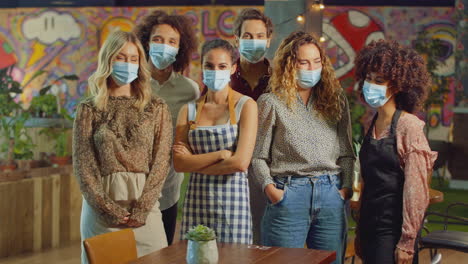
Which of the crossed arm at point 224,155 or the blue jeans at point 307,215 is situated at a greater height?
the crossed arm at point 224,155

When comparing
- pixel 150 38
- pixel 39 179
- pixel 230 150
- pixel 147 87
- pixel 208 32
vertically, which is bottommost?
pixel 39 179

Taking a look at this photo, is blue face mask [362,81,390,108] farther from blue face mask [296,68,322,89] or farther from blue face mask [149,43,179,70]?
blue face mask [149,43,179,70]

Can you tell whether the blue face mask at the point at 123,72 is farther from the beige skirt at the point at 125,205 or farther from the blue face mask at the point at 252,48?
the blue face mask at the point at 252,48

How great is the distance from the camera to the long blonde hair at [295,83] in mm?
3469

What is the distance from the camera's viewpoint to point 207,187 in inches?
134

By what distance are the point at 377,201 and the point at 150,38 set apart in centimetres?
149

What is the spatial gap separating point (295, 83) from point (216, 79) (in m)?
0.36

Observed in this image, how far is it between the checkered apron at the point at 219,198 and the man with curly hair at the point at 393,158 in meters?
0.53

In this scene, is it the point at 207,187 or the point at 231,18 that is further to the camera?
the point at 231,18

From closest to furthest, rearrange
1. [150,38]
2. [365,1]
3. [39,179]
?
[150,38], [39,179], [365,1]

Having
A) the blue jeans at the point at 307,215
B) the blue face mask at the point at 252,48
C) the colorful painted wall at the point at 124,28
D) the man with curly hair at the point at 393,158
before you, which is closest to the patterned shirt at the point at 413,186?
the man with curly hair at the point at 393,158

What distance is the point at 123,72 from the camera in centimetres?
350

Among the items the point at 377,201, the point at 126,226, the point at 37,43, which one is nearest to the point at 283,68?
the point at 377,201

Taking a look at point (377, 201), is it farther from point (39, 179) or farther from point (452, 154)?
point (452, 154)
